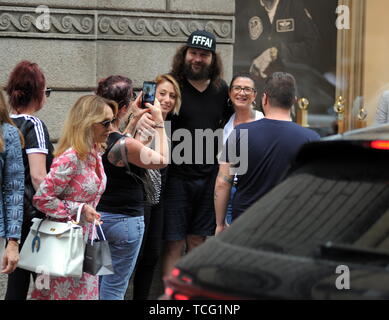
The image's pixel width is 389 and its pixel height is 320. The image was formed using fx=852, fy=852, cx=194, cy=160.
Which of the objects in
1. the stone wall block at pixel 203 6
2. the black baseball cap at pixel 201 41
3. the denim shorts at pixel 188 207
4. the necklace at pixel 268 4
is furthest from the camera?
the necklace at pixel 268 4

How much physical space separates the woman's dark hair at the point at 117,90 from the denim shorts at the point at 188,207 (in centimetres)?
106

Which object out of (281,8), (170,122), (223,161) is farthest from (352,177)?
(281,8)

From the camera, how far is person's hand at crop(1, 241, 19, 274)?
5.16 meters

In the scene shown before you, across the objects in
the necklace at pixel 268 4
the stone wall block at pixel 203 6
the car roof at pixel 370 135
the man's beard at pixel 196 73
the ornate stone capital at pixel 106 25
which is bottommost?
the car roof at pixel 370 135

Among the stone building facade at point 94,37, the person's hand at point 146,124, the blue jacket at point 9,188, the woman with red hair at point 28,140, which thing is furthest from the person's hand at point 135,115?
the stone building facade at point 94,37

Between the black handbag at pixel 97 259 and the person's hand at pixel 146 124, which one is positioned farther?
the person's hand at pixel 146 124

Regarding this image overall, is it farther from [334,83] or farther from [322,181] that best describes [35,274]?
[334,83]

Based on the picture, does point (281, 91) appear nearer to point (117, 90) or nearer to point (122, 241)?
point (117, 90)

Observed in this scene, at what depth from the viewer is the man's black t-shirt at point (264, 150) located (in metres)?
5.58

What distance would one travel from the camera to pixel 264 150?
561cm

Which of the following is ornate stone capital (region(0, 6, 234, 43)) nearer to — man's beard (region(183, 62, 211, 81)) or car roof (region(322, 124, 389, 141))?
man's beard (region(183, 62, 211, 81))

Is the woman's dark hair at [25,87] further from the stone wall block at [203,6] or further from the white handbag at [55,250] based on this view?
the stone wall block at [203,6]

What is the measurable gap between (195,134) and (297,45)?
4.04 m

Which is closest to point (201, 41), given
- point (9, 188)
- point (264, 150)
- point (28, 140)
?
point (264, 150)
